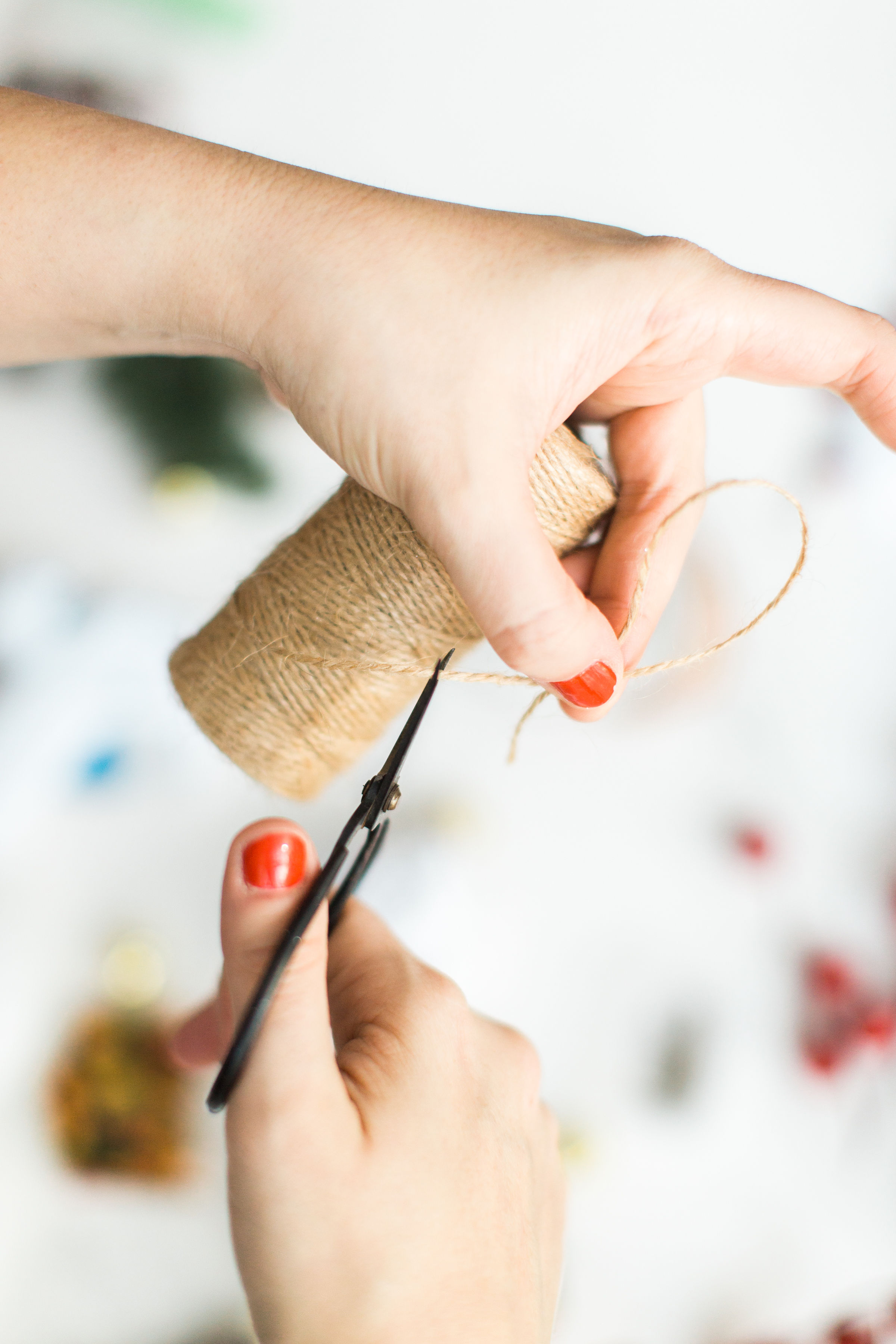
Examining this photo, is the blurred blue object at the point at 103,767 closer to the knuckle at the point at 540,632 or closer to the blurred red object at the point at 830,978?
the knuckle at the point at 540,632

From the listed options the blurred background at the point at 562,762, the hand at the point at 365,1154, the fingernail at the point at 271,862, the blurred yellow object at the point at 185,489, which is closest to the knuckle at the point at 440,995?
the hand at the point at 365,1154

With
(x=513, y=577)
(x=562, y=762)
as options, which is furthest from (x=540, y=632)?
(x=562, y=762)

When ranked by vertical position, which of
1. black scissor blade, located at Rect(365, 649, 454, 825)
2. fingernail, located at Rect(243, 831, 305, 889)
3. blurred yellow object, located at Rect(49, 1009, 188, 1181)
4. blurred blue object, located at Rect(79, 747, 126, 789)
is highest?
black scissor blade, located at Rect(365, 649, 454, 825)

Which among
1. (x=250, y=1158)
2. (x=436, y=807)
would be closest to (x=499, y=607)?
(x=250, y=1158)

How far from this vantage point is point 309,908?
17.3 inches

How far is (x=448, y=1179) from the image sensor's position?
49 cm

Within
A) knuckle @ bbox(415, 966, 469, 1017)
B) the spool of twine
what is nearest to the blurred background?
the spool of twine

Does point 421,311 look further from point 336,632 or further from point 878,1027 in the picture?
point 878,1027

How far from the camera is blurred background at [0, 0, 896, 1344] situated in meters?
0.91

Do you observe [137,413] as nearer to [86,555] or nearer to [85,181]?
[86,555]

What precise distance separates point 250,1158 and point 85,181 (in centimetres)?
58

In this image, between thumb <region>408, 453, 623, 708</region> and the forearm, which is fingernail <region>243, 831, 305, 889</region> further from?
the forearm

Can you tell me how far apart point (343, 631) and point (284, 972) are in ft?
0.94

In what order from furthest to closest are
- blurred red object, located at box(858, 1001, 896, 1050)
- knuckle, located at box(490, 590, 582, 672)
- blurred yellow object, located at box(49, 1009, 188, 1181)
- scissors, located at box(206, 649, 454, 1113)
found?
blurred red object, located at box(858, 1001, 896, 1050) < blurred yellow object, located at box(49, 1009, 188, 1181) < knuckle, located at box(490, 590, 582, 672) < scissors, located at box(206, 649, 454, 1113)
